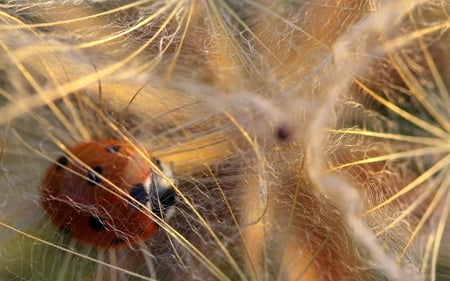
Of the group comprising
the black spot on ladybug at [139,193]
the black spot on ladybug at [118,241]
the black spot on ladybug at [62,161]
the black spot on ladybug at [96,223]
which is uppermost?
the black spot on ladybug at [139,193]

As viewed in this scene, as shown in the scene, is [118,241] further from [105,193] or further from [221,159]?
[221,159]

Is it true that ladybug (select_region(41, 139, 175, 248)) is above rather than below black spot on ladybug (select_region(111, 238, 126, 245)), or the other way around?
above

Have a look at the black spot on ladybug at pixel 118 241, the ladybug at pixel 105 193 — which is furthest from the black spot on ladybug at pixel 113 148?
the black spot on ladybug at pixel 118 241

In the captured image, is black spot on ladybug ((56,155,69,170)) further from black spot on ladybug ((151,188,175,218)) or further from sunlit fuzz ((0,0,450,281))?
black spot on ladybug ((151,188,175,218))

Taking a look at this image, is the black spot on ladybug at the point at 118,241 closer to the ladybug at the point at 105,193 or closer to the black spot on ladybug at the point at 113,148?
the ladybug at the point at 105,193

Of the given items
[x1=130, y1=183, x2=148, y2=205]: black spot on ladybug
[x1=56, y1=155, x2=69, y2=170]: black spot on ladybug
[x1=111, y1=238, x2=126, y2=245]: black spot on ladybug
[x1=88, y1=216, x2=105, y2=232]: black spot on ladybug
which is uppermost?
[x1=130, y1=183, x2=148, y2=205]: black spot on ladybug

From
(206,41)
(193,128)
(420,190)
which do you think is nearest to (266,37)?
(206,41)

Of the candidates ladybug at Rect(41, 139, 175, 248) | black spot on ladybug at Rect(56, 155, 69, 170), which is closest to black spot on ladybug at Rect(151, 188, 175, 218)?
ladybug at Rect(41, 139, 175, 248)
